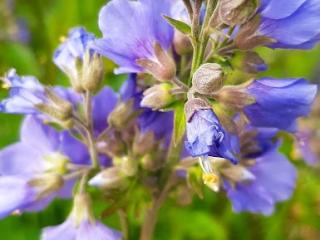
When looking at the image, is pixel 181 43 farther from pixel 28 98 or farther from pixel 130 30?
pixel 28 98

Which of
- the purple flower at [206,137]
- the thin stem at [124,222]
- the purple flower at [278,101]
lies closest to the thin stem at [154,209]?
the thin stem at [124,222]

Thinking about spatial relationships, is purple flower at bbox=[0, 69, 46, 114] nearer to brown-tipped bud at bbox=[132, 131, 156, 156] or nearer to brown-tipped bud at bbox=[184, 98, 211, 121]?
brown-tipped bud at bbox=[132, 131, 156, 156]

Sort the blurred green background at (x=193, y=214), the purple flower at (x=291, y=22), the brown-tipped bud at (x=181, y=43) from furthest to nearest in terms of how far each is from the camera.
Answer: the blurred green background at (x=193, y=214) < the brown-tipped bud at (x=181, y=43) < the purple flower at (x=291, y=22)

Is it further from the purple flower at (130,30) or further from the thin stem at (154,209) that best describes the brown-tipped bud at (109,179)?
the purple flower at (130,30)

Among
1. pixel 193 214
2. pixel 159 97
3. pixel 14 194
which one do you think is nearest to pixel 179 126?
pixel 159 97

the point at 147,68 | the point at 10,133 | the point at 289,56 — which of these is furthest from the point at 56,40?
the point at 147,68

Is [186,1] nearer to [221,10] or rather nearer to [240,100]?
[221,10]
